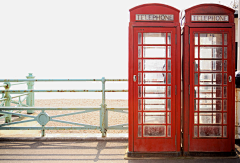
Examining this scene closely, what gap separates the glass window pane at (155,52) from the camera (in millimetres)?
3688

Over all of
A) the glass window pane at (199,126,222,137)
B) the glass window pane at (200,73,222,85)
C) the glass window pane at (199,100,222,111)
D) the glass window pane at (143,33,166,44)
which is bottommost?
the glass window pane at (199,126,222,137)

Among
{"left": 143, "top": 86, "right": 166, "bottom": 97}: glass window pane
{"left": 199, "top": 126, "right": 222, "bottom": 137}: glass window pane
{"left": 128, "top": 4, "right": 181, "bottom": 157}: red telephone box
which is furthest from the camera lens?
{"left": 199, "top": 126, "right": 222, "bottom": 137}: glass window pane

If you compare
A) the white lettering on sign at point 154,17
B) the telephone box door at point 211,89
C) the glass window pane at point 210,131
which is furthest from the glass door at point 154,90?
the glass window pane at point 210,131

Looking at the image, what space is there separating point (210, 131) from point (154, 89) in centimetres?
128

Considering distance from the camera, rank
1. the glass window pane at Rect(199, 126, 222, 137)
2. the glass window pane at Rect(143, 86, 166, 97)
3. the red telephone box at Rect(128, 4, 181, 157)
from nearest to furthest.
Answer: the red telephone box at Rect(128, 4, 181, 157) → the glass window pane at Rect(143, 86, 166, 97) → the glass window pane at Rect(199, 126, 222, 137)

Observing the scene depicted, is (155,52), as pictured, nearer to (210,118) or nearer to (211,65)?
(211,65)

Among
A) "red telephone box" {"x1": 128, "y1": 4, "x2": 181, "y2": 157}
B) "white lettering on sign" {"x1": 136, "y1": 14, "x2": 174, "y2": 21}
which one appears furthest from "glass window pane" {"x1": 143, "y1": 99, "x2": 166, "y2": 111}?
"white lettering on sign" {"x1": 136, "y1": 14, "x2": 174, "y2": 21}

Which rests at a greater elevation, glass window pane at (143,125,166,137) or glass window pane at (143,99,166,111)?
glass window pane at (143,99,166,111)

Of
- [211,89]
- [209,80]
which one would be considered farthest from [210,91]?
[209,80]

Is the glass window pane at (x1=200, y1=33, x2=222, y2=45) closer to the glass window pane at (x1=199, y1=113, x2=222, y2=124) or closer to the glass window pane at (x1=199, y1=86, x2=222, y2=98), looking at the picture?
the glass window pane at (x1=199, y1=86, x2=222, y2=98)

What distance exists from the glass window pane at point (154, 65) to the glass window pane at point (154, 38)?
310 mm

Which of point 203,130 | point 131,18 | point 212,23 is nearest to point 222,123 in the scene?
point 203,130

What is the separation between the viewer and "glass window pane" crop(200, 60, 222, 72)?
12.5ft

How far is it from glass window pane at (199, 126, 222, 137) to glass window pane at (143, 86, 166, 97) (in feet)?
3.18
